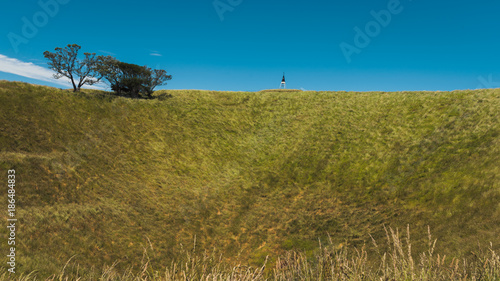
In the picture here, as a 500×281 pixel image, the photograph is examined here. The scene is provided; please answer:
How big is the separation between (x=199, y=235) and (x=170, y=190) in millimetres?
7384

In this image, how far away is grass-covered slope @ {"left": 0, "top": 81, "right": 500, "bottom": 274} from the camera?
2180 centimetres

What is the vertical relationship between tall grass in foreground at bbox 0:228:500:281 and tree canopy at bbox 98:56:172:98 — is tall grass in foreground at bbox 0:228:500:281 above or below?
below

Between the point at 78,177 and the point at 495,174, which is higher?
the point at 495,174

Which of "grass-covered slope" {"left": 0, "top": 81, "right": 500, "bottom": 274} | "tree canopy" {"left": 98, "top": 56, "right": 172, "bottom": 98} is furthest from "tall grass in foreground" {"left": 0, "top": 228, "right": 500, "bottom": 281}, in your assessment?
"tree canopy" {"left": 98, "top": 56, "right": 172, "bottom": 98}

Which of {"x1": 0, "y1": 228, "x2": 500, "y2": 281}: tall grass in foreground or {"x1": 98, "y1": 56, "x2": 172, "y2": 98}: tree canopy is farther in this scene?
{"x1": 98, "y1": 56, "x2": 172, "y2": 98}: tree canopy

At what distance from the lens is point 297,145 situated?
40.8 meters

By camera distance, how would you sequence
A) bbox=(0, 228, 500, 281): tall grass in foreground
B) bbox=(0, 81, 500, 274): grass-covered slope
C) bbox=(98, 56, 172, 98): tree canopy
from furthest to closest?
bbox=(98, 56, 172, 98): tree canopy
bbox=(0, 81, 500, 274): grass-covered slope
bbox=(0, 228, 500, 281): tall grass in foreground

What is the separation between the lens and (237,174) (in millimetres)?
35969

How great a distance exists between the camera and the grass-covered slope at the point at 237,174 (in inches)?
858

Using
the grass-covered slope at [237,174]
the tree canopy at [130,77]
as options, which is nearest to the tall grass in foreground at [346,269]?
the grass-covered slope at [237,174]

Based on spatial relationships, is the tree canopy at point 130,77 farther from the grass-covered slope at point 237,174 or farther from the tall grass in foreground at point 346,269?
the tall grass in foreground at point 346,269

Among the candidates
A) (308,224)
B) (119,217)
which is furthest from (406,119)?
(119,217)

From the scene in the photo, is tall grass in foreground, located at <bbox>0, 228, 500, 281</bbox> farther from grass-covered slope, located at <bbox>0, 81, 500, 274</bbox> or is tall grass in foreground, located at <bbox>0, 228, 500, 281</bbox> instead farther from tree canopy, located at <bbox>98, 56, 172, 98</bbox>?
tree canopy, located at <bbox>98, 56, 172, 98</bbox>

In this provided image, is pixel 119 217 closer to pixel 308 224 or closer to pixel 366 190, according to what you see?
pixel 308 224
